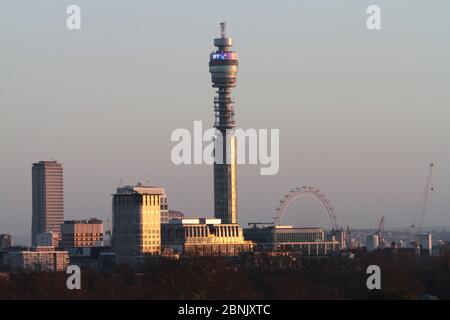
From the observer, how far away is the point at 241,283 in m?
142

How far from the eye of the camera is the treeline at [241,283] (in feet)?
412

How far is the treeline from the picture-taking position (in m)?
126

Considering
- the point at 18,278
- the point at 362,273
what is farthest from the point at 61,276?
the point at 362,273
